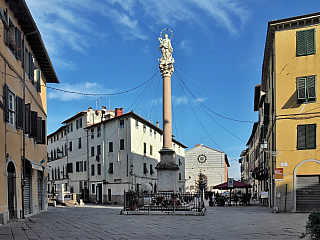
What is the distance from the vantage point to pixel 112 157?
44.9 metres

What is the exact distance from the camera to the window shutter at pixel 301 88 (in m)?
21.3

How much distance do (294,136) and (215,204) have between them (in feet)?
46.3

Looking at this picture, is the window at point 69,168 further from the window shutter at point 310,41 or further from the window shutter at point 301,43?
the window shutter at point 310,41

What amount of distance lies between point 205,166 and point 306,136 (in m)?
61.1

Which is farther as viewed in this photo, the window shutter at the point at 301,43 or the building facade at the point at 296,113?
the window shutter at the point at 301,43

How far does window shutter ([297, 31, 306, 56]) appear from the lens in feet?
70.7

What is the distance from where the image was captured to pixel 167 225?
46.8 feet

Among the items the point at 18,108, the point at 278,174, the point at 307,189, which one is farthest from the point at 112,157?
the point at 18,108

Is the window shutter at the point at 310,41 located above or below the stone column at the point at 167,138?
above

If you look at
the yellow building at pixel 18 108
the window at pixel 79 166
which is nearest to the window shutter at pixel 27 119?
the yellow building at pixel 18 108

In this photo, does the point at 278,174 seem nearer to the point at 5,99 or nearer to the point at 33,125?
the point at 33,125

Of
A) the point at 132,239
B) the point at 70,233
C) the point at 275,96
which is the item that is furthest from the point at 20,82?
the point at 275,96

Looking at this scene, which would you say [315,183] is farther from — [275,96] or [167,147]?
[167,147]

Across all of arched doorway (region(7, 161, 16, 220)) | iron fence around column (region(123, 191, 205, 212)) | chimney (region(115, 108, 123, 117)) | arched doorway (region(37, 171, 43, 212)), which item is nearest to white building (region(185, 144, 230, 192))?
chimney (region(115, 108, 123, 117))
